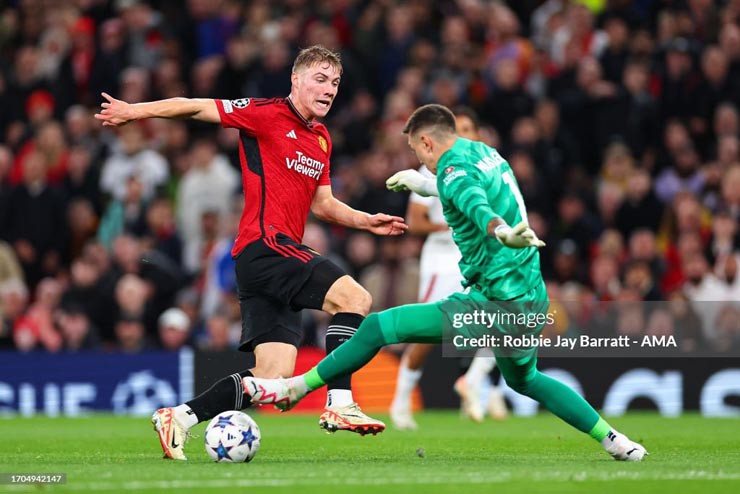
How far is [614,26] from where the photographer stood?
59.4 feet

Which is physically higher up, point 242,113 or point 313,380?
point 242,113

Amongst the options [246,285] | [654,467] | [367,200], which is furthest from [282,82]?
[654,467]

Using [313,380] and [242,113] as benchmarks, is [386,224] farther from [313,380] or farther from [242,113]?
[313,380]

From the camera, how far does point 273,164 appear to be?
9.46 metres

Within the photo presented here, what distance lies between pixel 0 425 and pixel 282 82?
6.73 m

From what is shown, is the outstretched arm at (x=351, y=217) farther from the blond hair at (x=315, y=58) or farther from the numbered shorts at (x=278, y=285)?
the blond hair at (x=315, y=58)

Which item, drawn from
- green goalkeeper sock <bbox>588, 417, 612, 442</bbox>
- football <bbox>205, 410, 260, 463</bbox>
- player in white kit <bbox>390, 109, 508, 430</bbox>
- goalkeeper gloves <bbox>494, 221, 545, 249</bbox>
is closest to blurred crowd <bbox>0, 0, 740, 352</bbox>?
player in white kit <bbox>390, 109, 508, 430</bbox>

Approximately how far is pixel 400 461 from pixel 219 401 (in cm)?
128

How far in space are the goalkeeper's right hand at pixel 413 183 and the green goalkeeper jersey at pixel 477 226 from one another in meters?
0.74

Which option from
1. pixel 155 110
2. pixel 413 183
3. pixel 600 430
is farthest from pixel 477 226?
pixel 155 110

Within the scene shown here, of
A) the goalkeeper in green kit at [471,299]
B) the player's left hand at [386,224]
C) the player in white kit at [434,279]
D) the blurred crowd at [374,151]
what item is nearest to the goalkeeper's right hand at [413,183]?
the player's left hand at [386,224]

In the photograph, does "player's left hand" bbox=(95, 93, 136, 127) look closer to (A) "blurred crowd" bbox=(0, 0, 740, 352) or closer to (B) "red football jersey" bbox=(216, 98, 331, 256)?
(B) "red football jersey" bbox=(216, 98, 331, 256)

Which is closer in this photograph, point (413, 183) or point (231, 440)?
point (231, 440)

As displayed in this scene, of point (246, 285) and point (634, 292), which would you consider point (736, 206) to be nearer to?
point (634, 292)
